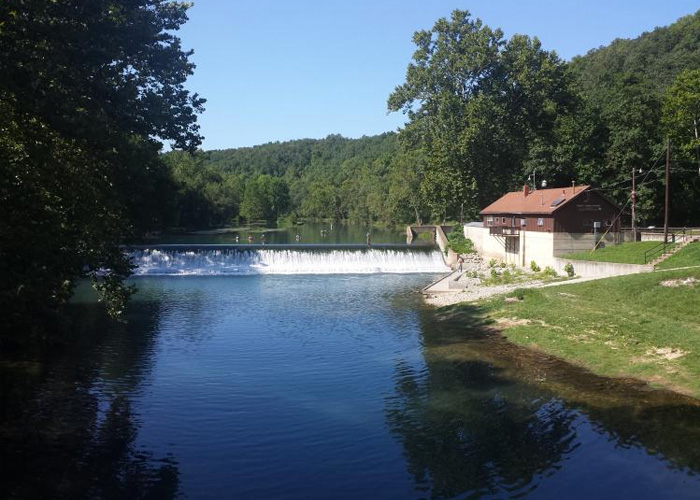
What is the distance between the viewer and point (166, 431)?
698 inches

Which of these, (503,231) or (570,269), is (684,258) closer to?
(570,269)

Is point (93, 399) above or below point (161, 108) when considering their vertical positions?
below

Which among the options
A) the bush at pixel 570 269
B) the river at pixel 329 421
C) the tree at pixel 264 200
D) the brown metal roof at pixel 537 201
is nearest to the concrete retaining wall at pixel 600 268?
the bush at pixel 570 269

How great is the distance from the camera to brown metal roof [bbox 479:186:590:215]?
48184mm

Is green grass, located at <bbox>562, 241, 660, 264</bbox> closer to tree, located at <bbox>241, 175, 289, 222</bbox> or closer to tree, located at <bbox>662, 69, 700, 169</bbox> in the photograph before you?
tree, located at <bbox>662, 69, 700, 169</bbox>

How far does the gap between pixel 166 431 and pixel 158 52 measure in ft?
50.2

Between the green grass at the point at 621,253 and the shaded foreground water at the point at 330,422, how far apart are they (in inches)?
665

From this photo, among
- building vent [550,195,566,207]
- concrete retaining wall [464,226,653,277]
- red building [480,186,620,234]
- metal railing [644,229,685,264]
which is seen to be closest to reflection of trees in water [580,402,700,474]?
concrete retaining wall [464,226,653,277]

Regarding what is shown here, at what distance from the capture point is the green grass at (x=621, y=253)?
41.3 meters

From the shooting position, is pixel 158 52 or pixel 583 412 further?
pixel 158 52

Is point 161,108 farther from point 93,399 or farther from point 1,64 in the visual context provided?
point 93,399

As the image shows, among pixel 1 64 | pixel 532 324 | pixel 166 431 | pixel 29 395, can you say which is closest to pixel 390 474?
pixel 166 431

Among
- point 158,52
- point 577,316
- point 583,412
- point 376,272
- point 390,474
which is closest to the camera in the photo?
point 390,474

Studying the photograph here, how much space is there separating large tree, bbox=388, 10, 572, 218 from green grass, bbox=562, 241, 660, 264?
2082 cm
